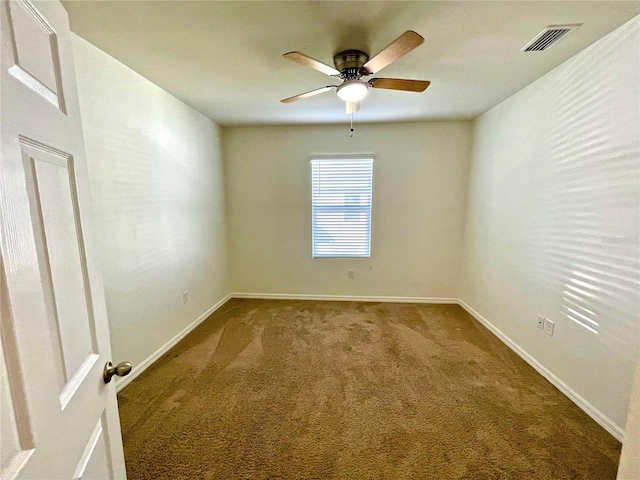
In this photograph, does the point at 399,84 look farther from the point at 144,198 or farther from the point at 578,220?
the point at 144,198

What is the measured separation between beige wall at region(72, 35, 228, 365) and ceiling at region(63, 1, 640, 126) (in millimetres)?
219

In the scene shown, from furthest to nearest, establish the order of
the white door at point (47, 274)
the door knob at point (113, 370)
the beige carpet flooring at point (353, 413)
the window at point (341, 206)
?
1. the window at point (341, 206)
2. the beige carpet flooring at point (353, 413)
3. the door knob at point (113, 370)
4. the white door at point (47, 274)

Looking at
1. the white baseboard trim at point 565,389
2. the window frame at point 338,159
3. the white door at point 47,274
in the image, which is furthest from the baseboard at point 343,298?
the white door at point 47,274

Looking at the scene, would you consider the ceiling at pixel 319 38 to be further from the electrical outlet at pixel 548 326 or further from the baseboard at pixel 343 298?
the baseboard at pixel 343 298

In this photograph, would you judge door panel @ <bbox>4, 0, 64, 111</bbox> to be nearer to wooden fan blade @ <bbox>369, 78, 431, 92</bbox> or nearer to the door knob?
the door knob

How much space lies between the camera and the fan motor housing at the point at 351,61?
182 centimetres

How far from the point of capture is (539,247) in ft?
7.34

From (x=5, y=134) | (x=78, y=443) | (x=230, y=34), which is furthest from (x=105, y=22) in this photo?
(x=78, y=443)

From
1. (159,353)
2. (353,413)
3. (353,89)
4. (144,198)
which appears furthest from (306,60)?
(159,353)

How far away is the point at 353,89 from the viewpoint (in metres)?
1.85

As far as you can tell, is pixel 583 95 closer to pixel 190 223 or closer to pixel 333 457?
pixel 333 457

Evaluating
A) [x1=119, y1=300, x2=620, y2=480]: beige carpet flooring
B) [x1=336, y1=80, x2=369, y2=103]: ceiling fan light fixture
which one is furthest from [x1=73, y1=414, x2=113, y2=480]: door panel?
[x1=336, y1=80, x2=369, y2=103]: ceiling fan light fixture

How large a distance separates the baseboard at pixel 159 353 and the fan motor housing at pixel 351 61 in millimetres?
2759

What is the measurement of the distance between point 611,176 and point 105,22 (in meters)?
3.18
